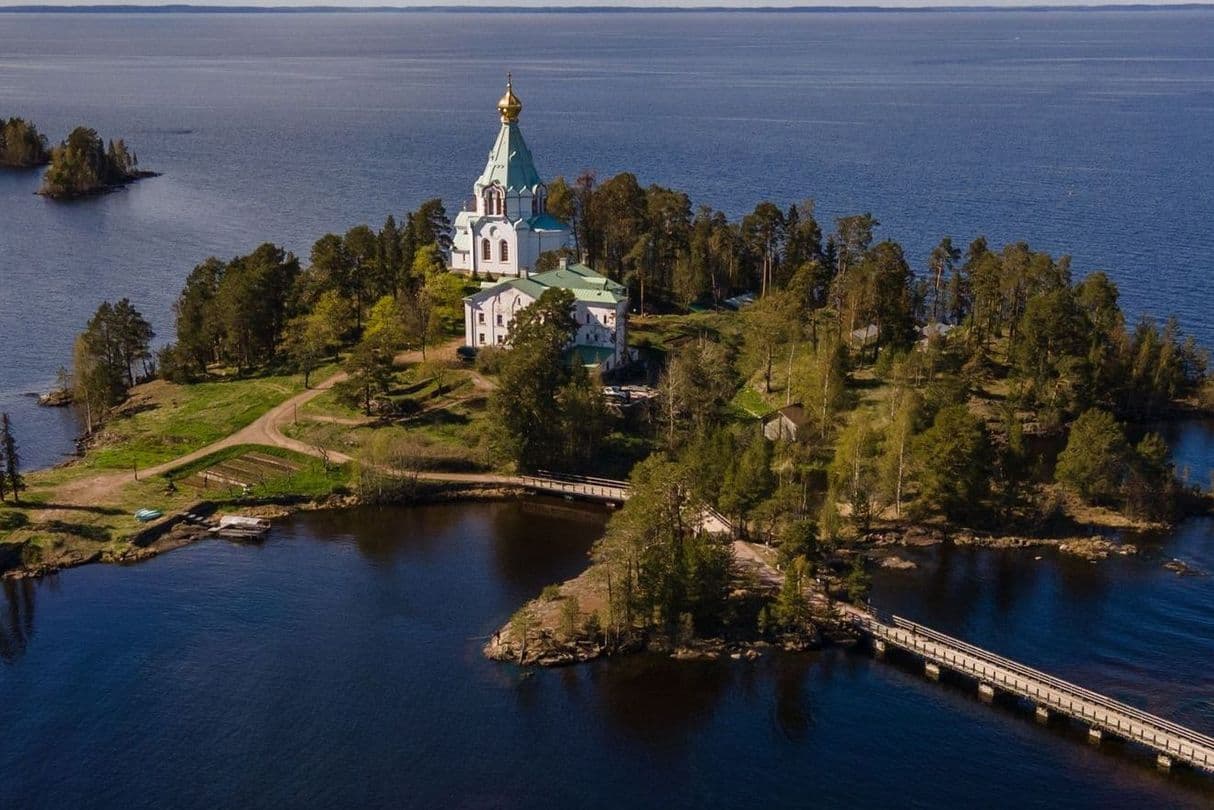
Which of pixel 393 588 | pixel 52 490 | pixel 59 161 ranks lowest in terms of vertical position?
pixel 393 588

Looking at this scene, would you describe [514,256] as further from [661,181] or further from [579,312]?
[661,181]

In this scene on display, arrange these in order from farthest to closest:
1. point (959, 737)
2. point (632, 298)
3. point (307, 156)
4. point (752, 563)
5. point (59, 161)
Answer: point (307, 156) < point (59, 161) < point (632, 298) < point (752, 563) < point (959, 737)

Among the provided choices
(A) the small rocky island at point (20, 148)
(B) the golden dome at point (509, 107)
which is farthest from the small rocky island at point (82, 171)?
(B) the golden dome at point (509, 107)

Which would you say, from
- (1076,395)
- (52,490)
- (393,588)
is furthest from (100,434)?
(1076,395)

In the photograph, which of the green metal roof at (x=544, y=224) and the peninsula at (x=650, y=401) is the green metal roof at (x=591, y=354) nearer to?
the peninsula at (x=650, y=401)

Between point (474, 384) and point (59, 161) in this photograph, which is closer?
point (474, 384)

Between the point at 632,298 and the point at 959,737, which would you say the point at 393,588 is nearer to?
the point at 959,737
